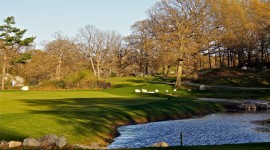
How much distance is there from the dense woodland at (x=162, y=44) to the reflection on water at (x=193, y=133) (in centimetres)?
3609

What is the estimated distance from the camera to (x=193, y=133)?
28.8 meters

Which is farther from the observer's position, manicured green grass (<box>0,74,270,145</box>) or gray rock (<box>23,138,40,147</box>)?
manicured green grass (<box>0,74,270,145</box>)

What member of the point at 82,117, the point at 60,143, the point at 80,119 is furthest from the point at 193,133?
the point at 60,143

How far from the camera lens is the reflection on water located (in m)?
25.0

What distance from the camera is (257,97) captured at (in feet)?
204

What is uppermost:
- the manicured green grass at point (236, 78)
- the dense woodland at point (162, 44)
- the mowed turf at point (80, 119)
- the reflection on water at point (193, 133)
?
the dense woodland at point (162, 44)

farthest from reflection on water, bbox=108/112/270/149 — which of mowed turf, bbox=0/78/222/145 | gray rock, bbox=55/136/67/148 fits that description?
gray rock, bbox=55/136/67/148

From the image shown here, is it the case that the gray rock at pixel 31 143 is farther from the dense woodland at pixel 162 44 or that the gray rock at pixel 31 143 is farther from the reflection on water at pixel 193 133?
the dense woodland at pixel 162 44

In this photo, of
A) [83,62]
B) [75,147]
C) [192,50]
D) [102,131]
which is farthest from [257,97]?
[83,62]

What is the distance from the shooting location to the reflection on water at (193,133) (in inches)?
985

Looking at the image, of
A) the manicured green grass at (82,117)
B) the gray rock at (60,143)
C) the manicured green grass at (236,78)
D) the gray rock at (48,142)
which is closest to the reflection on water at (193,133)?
the manicured green grass at (82,117)

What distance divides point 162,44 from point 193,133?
42.3 metres

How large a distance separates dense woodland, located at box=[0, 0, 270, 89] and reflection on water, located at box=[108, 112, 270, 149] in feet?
118

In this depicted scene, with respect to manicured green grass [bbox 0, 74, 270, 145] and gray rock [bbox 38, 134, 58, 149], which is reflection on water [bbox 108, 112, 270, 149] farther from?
gray rock [bbox 38, 134, 58, 149]
